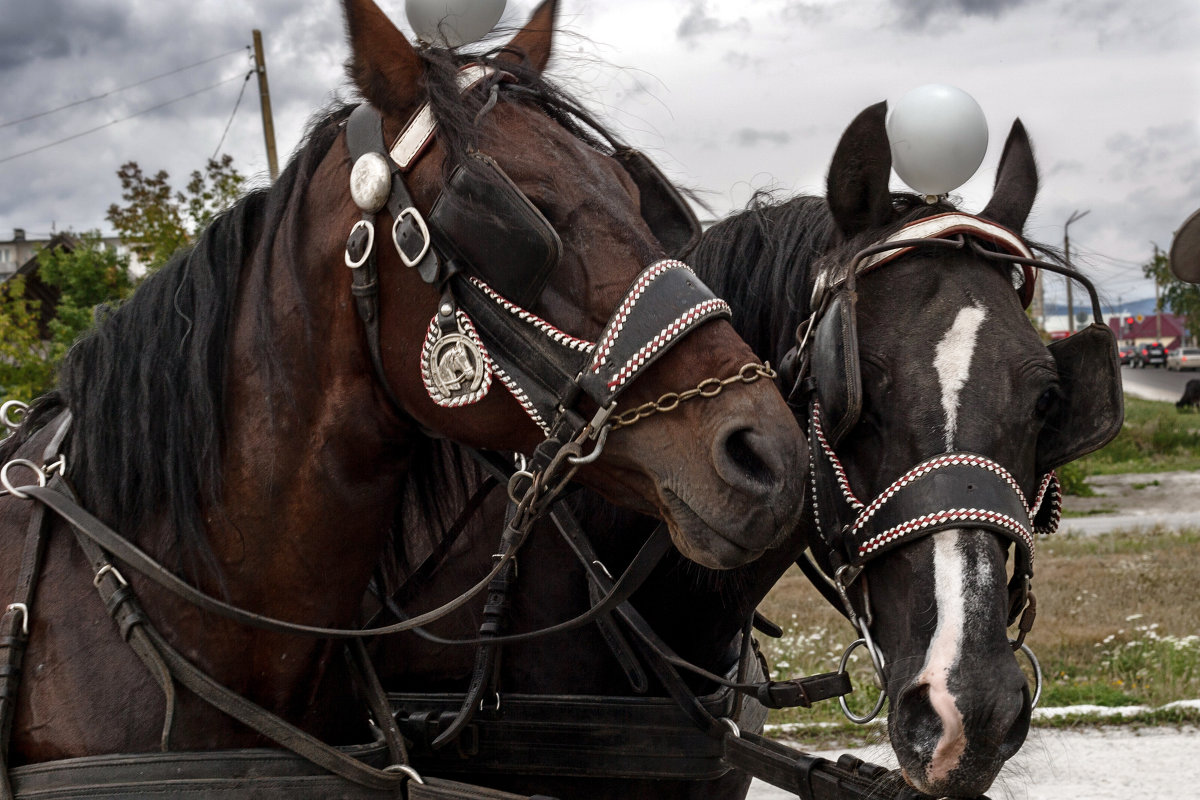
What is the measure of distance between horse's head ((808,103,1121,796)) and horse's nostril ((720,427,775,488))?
360 millimetres

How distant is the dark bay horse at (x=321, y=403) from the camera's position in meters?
1.79

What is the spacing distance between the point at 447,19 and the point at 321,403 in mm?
766

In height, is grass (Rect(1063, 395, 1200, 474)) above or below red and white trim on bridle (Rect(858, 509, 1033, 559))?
below

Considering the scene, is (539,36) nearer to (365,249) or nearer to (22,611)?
(365,249)

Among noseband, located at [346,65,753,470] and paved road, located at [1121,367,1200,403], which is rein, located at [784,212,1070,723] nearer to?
noseband, located at [346,65,753,470]

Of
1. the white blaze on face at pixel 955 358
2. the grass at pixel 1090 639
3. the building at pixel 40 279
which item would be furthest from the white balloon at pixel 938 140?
the building at pixel 40 279

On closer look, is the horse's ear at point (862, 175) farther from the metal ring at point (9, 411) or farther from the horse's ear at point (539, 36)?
the metal ring at point (9, 411)

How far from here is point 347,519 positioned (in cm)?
A: 199

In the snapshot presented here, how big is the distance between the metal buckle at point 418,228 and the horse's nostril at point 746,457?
60 cm

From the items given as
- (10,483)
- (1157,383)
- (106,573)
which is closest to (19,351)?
(10,483)

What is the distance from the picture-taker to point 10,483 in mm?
2121

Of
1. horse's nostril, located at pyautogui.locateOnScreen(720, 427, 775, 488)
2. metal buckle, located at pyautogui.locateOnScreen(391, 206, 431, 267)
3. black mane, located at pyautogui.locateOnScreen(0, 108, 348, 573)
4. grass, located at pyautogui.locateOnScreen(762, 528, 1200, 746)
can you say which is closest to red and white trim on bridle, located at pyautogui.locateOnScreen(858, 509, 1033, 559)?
horse's nostril, located at pyautogui.locateOnScreen(720, 427, 775, 488)

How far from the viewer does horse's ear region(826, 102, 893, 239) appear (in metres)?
2.24

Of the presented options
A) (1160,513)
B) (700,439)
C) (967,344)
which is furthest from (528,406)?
(1160,513)
